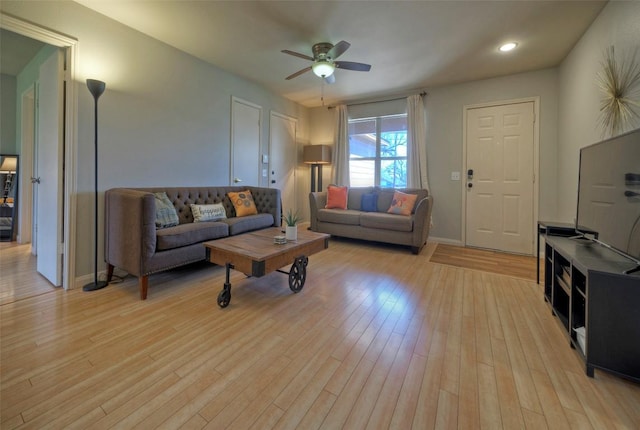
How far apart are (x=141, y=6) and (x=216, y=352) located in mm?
3013

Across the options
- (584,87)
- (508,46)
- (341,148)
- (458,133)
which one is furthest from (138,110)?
(584,87)

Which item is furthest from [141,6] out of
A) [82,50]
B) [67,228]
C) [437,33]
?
[437,33]

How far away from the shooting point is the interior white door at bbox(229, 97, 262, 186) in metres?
4.05

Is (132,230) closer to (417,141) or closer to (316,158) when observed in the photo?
(316,158)

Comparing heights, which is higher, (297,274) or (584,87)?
(584,87)

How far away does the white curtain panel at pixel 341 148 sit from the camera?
5.21 m

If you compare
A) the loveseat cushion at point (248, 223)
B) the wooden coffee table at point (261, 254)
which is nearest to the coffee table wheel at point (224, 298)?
the wooden coffee table at point (261, 254)

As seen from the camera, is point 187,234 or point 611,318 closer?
point 611,318

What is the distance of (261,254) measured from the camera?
1975 millimetres

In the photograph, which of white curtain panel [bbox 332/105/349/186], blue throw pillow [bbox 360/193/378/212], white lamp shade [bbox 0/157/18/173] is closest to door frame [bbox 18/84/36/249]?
white lamp shade [bbox 0/157/18/173]

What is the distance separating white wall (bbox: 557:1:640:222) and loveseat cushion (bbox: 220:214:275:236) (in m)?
3.52

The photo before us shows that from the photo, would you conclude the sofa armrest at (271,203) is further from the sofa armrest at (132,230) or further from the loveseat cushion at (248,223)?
the sofa armrest at (132,230)

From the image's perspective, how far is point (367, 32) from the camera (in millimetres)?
2812

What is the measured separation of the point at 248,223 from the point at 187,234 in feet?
2.81
